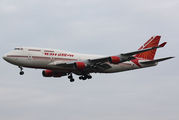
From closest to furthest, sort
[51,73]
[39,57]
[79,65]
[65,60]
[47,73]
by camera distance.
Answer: [39,57] < [79,65] < [65,60] < [47,73] < [51,73]

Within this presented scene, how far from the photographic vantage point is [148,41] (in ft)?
219

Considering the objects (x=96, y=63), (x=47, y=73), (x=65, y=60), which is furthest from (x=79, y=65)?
(x=47, y=73)

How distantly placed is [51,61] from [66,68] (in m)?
3.13

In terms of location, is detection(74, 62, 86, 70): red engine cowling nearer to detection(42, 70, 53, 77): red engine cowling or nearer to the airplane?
the airplane

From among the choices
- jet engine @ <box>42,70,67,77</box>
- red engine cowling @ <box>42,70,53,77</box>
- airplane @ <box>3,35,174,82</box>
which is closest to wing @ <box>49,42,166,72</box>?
airplane @ <box>3,35,174,82</box>

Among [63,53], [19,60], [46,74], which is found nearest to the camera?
[19,60]

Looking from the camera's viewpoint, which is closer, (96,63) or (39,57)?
(39,57)

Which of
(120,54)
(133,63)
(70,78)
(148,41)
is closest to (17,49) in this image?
(70,78)

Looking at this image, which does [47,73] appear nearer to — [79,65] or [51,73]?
[51,73]

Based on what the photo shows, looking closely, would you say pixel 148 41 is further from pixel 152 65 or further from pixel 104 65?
pixel 104 65

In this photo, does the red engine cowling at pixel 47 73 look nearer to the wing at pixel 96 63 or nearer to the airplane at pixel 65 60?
the airplane at pixel 65 60

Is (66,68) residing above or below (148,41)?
below

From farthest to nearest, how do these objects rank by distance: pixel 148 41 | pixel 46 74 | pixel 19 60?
1. pixel 148 41
2. pixel 46 74
3. pixel 19 60

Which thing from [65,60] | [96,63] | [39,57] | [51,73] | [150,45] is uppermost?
[150,45]
